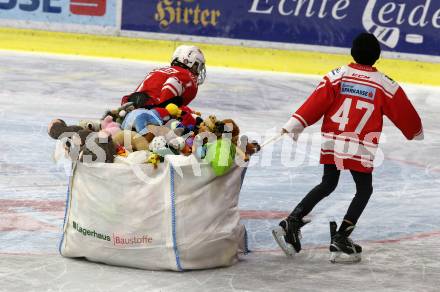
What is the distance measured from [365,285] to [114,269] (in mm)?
1238

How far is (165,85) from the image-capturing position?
6047 mm

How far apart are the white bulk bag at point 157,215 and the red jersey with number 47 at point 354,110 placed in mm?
626

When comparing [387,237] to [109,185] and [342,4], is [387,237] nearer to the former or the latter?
[109,185]

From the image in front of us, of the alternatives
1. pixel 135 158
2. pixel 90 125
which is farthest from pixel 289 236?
pixel 90 125

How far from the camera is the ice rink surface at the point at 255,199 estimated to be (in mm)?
5109

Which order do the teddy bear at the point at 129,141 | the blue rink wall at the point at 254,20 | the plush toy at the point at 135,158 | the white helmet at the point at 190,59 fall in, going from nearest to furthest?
the plush toy at the point at 135,158 → the teddy bear at the point at 129,141 → the white helmet at the point at 190,59 → the blue rink wall at the point at 254,20

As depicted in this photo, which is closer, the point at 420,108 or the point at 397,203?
the point at 397,203

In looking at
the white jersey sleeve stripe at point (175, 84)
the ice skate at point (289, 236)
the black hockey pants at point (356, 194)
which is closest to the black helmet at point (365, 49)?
the black hockey pants at point (356, 194)

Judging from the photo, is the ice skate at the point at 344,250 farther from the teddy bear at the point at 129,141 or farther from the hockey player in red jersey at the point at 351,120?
the teddy bear at the point at 129,141

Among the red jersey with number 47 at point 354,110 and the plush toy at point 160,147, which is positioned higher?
the red jersey with number 47 at point 354,110

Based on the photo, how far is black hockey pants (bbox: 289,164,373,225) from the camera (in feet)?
18.4

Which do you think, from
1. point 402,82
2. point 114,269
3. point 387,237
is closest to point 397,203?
point 387,237

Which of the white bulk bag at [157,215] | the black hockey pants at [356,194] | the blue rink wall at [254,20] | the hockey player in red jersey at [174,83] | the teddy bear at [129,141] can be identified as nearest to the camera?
the white bulk bag at [157,215]

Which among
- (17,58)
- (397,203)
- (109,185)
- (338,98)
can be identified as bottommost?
(17,58)
